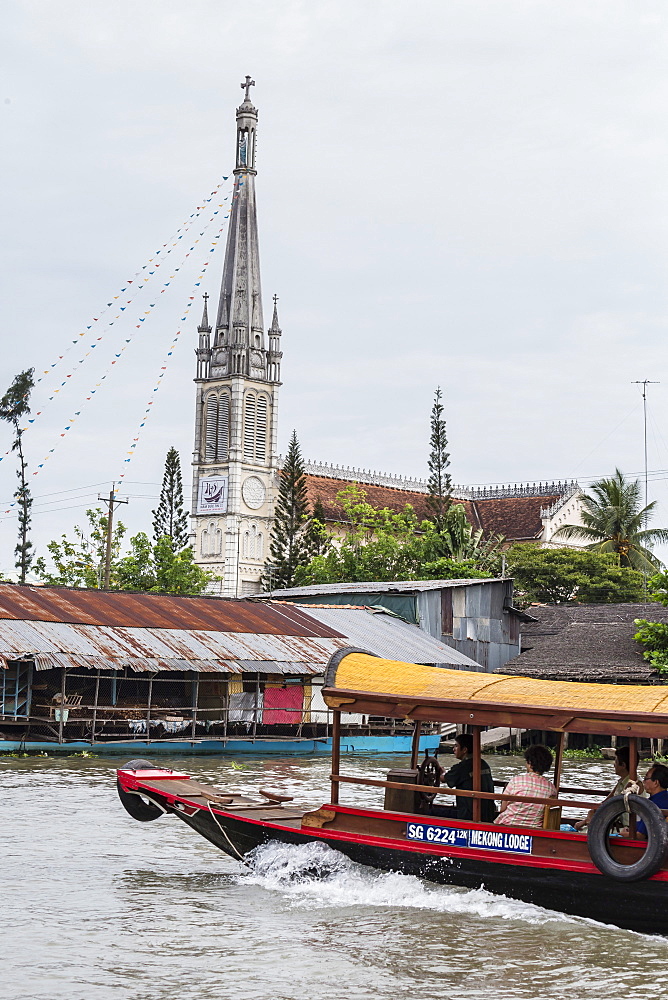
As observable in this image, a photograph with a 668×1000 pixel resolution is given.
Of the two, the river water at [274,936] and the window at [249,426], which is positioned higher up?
the window at [249,426]

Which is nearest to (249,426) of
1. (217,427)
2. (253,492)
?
(217,427)

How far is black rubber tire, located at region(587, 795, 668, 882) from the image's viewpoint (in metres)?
11.5

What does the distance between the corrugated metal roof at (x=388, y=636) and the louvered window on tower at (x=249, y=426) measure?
6015 centimetres

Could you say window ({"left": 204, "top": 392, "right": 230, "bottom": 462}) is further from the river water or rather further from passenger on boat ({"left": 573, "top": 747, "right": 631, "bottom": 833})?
passenger on boat ({"left": 573, "top": 747, "right": 631, "bottom": 833})

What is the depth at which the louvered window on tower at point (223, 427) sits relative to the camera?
334 ft

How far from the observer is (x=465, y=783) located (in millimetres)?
13547

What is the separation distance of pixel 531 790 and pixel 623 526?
188ft

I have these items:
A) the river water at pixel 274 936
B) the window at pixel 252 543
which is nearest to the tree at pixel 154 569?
the window at pixel 252 543

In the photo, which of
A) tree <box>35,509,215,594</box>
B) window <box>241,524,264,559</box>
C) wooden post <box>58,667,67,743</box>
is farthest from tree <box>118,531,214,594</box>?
window <box>241,524,264,559</box>

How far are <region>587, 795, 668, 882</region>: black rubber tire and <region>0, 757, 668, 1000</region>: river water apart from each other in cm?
72

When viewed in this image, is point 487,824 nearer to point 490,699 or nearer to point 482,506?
point 490,699

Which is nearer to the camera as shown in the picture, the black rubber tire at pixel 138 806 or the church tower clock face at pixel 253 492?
the black rubber tire at pixel 138 806

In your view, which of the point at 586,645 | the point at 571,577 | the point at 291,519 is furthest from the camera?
the point at 291,519

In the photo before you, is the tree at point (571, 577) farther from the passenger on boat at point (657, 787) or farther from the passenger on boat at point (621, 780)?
the passenger on boat at point (657, 787)
